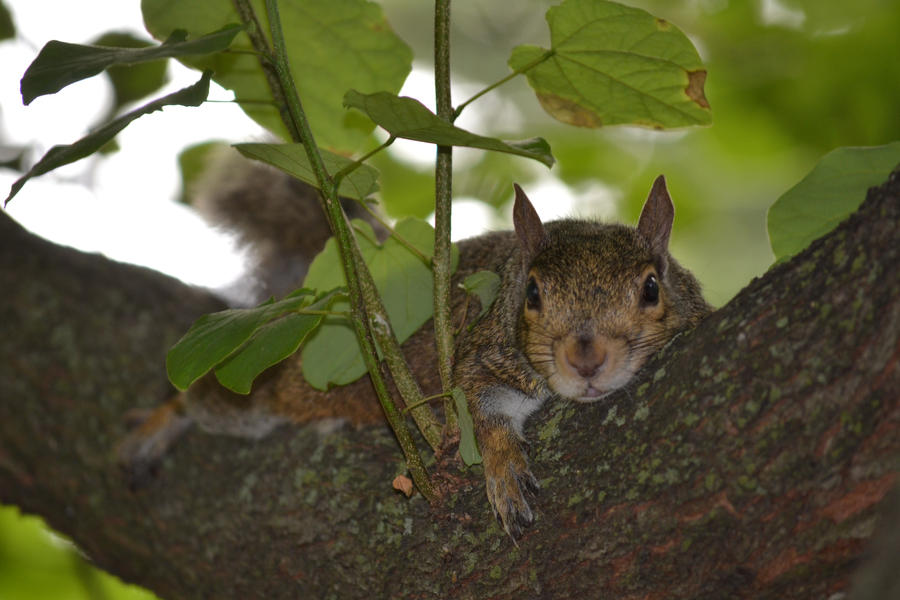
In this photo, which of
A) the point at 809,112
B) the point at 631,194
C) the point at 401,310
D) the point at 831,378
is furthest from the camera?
the point at 631,194

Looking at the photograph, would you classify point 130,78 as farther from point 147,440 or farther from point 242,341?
point 242,341

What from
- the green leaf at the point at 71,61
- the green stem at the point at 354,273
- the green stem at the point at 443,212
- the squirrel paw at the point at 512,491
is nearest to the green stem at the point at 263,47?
the green stem at the point at 354,273

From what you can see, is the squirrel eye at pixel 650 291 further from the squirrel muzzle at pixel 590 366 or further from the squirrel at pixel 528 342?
the squirrel muzzle at pixel 590 366

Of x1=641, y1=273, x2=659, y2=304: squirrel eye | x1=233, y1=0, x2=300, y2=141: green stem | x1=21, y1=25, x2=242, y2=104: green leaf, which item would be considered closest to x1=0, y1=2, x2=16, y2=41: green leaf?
x1=233, y1=0, x2=300, y2=141: green stem

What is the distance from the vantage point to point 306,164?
181cm

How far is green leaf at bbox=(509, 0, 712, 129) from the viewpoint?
196 centimetres

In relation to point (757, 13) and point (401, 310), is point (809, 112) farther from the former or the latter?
point (401, 310)

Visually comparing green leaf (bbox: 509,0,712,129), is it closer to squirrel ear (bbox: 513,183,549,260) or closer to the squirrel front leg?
squirrel ear (bbox: 513,183,549,260)

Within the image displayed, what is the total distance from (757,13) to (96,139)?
10.6ft

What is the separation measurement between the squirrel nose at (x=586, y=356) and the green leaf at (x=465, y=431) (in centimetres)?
26

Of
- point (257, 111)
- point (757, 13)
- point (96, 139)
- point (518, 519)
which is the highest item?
point (757, 13)

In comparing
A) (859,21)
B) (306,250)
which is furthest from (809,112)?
(306,250)

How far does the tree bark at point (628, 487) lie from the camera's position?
154cm

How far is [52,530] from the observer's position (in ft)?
10.8
